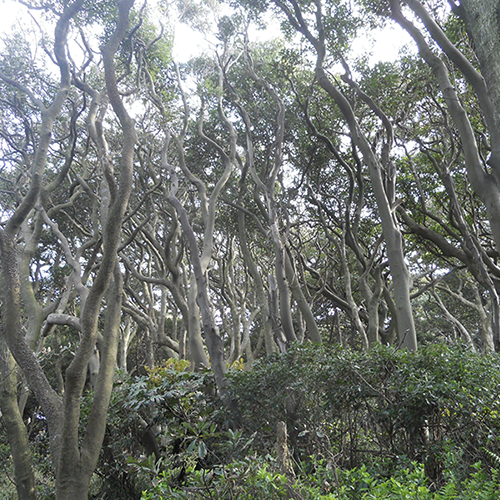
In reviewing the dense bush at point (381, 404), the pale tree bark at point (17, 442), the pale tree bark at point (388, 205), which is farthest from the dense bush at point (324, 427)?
the pale tree bark at point (388, 205)

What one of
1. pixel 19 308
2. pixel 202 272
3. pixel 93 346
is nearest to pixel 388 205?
pixel 202 272

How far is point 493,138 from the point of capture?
4148mm

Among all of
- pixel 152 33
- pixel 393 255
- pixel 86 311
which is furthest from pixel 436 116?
pixel 86 311

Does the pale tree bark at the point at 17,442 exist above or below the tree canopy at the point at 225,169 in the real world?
below

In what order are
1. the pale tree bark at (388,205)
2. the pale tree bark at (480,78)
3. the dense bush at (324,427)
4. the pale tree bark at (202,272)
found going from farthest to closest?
the pale tree bark at (388,205) → the pale tree bark at (202,272) → the pale tree bark at (480,78) → the dense bush at (324,427)

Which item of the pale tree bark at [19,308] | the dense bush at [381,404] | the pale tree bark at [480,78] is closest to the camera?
the pale tree bark at [480,78]

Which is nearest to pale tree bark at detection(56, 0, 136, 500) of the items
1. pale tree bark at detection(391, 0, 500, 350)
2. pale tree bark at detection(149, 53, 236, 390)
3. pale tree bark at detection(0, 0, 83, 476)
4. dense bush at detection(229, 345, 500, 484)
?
pale tree bark at detection(0, 0, 83, 476)

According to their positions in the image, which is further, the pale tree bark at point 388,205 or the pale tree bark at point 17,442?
the pale tree bark at point 388,205

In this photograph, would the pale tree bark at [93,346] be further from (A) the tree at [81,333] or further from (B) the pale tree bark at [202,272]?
(B) the pale tree bark at [202,272]

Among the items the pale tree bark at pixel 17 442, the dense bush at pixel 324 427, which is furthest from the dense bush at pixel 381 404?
the pale tree bark at pixel 17 442

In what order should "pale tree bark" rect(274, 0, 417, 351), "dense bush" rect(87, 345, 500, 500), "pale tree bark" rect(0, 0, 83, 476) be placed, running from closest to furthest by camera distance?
"dense bush" rect(87, 345, 500, 500) < "pale tree bark" rect(0, 0, 83, 476) < "pale tree bark" rect(274, 0, 417, 351)

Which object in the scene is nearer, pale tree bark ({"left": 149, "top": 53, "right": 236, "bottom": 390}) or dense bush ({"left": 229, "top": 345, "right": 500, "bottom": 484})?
dense bush ({"left": 229, "top": 345, "right": 500, "bottom": 484})

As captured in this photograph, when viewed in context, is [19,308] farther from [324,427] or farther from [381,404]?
[381,404]

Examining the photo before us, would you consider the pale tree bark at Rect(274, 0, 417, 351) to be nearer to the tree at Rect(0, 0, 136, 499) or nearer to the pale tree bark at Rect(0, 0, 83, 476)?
the tree at Rect(0, 0, 136, 499)
